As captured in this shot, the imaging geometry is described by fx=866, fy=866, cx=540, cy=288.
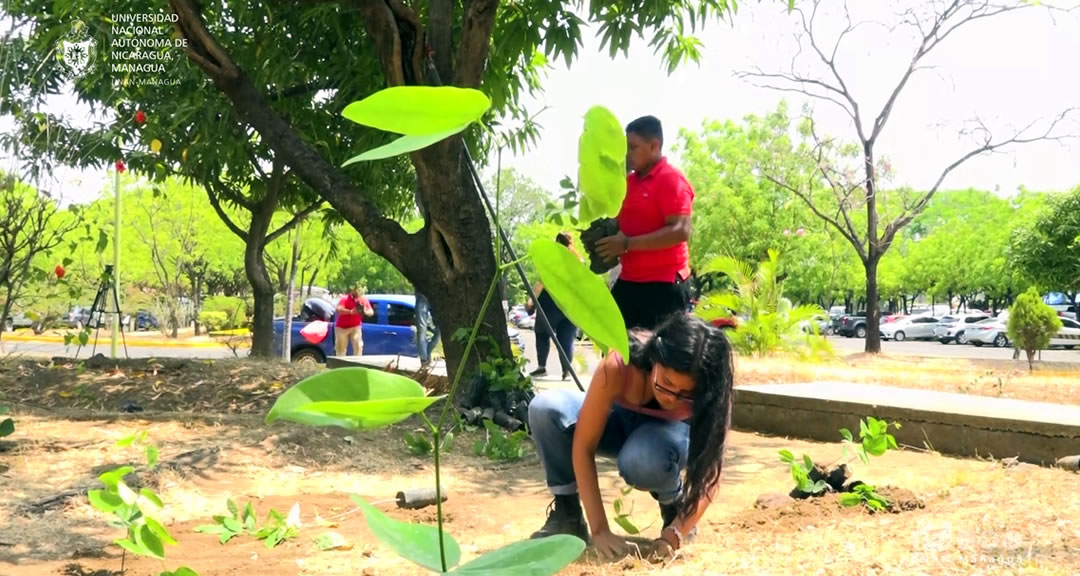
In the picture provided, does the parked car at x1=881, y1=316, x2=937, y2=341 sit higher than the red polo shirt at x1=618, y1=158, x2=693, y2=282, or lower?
lower

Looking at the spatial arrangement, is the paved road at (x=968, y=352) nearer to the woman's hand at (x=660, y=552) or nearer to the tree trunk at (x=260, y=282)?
the tree trunk at (x=260, y=282)

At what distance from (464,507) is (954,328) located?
3905 cm

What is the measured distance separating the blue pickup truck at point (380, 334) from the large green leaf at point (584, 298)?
12.7m

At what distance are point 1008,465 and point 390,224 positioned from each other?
3552 millimetres

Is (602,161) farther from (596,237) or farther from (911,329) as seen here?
(911,329)

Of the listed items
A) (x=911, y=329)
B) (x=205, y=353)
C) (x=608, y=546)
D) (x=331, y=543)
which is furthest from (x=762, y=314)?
(x=911, y=329)

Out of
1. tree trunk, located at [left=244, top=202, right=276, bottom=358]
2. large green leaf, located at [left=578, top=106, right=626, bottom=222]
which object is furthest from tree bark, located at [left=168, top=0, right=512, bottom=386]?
large green leaf, located at [left=578, top=106, right=626, bottom=222]

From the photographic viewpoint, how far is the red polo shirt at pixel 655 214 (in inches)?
136

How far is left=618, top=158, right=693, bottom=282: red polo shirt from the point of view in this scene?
345 cm

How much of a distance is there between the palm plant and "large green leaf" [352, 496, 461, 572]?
425 inches

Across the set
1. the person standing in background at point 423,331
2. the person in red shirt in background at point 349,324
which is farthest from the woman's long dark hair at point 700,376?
the person in red shirt in background at point 349,324

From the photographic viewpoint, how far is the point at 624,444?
9.11 ft

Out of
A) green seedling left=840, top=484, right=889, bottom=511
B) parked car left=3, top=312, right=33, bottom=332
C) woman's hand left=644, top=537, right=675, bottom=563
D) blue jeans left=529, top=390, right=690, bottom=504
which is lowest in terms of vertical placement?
woman's hand left=644, top=537, right=675, bottom=563

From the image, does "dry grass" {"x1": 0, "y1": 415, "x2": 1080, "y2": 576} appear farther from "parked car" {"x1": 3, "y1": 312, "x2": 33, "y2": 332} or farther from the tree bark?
"parked car" {"x1": 3, "y1": 312, "x2": 33, "y2": 332}
